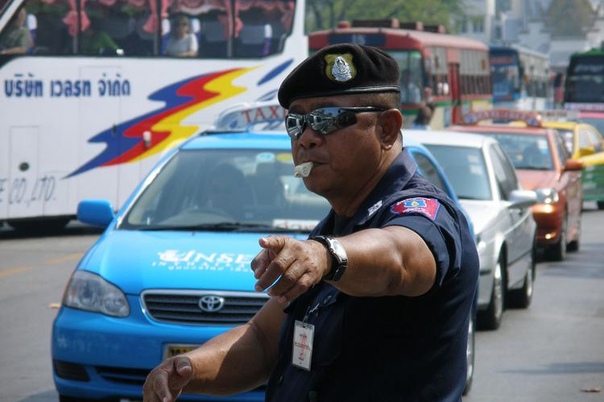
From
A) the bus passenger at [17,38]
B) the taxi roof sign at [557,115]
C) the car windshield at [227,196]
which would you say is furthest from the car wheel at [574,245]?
the car windshield at [227,196]

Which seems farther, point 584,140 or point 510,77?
point 510,77

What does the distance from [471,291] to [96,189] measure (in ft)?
57.6

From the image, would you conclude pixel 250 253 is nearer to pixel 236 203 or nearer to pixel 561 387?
pixel 236 203

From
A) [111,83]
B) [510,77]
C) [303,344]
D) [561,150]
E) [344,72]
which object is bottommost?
[510,77]

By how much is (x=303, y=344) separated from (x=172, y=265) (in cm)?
462

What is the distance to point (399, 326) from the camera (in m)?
2.92

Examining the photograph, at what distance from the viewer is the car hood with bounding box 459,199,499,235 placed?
10836 mm

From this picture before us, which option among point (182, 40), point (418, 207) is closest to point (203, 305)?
point (418, 207)

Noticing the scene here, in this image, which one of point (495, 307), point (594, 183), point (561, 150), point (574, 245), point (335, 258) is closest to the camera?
point (335, 258)

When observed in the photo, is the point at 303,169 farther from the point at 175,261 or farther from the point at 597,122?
the point at 597,122

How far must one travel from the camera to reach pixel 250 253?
25.5 ft

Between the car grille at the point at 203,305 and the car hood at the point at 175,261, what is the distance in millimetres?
40

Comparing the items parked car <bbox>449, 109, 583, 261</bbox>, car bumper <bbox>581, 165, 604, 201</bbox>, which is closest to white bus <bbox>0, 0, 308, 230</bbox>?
parked car <bbox>449, 109, 583, 261</bbox>

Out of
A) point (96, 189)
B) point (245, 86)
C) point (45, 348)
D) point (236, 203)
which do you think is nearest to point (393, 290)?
point (236, 203)
